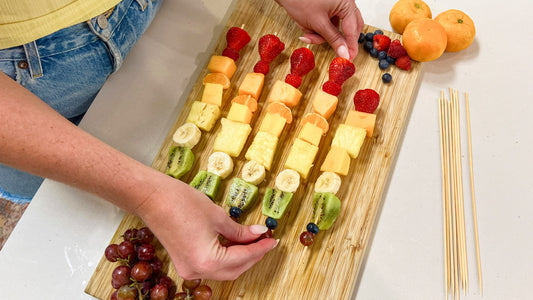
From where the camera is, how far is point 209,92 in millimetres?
1849

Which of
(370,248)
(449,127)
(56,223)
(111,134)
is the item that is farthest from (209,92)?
(449,127)

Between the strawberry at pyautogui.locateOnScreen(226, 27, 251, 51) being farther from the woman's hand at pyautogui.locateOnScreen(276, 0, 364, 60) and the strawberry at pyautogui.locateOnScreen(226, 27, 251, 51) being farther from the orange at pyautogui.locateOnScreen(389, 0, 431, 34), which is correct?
the orange at pyautogui.locateOnScreen(389, 0, 431, 34)

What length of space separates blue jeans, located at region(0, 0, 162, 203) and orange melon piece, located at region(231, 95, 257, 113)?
50cm

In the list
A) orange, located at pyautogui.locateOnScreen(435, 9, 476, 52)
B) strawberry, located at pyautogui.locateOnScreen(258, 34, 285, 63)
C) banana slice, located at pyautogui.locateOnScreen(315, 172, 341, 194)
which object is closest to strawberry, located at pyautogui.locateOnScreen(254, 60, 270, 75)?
strawberry, located at pyautogui.locateOnScreen(258, 34, 285, 63)

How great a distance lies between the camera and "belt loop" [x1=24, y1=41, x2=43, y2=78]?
1322 mm

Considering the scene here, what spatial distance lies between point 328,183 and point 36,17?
1.16m

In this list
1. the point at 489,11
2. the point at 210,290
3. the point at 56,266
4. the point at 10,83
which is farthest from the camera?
the point at 489,11

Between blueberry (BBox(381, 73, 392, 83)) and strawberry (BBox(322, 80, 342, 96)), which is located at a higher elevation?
blueberry (BBox(381, 73, 392, 83))

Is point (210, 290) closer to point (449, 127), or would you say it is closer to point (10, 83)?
point (10, 83)

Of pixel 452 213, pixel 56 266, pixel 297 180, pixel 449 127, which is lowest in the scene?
pixel 56 266

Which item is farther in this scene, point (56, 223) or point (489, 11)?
point (489, 11)

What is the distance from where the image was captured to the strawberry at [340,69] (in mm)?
1782

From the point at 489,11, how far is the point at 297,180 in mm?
1369

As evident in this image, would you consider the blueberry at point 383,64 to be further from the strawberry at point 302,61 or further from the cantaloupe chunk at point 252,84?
the cantaloupe chunk at point 252,84
